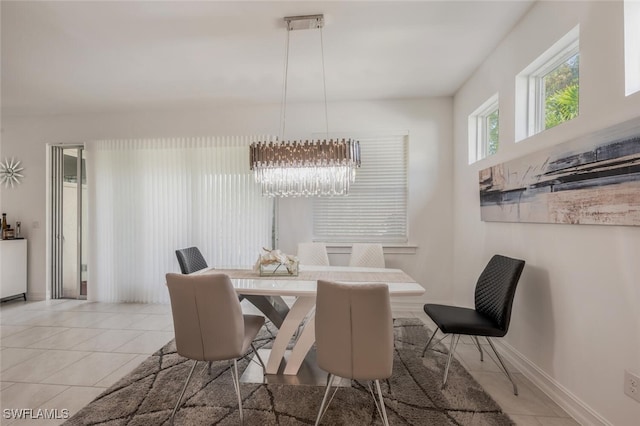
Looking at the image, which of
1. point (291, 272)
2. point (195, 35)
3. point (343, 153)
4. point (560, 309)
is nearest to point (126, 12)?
point (195, 35)

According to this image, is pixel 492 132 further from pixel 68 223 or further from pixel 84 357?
pixel 68 223

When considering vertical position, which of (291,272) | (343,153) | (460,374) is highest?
(343,153)

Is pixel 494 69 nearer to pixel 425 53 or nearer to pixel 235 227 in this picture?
pixel 425 53

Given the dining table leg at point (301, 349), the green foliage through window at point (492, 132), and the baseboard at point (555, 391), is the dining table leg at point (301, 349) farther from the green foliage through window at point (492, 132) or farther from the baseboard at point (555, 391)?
the green foliage through window at point (492, 132)

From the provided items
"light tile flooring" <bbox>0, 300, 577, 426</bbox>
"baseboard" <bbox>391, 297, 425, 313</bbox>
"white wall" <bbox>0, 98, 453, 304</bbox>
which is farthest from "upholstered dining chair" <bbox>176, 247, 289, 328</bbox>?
"baseboard" <bbox>391, 297, 425, 313</bbox>

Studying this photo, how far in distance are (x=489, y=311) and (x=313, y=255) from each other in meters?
1.78

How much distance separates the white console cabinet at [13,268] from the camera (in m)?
3.81

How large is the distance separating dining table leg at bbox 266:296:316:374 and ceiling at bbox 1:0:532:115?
2209 millimetres

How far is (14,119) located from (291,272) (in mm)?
5165

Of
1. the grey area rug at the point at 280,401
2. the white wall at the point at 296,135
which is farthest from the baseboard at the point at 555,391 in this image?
the white wall at the point at 296,135

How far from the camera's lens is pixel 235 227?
3.88m

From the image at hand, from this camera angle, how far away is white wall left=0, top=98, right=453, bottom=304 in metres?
3.66

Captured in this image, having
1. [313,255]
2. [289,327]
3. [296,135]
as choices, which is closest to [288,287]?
[289,327]

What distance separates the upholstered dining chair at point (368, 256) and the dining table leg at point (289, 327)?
1.15m
